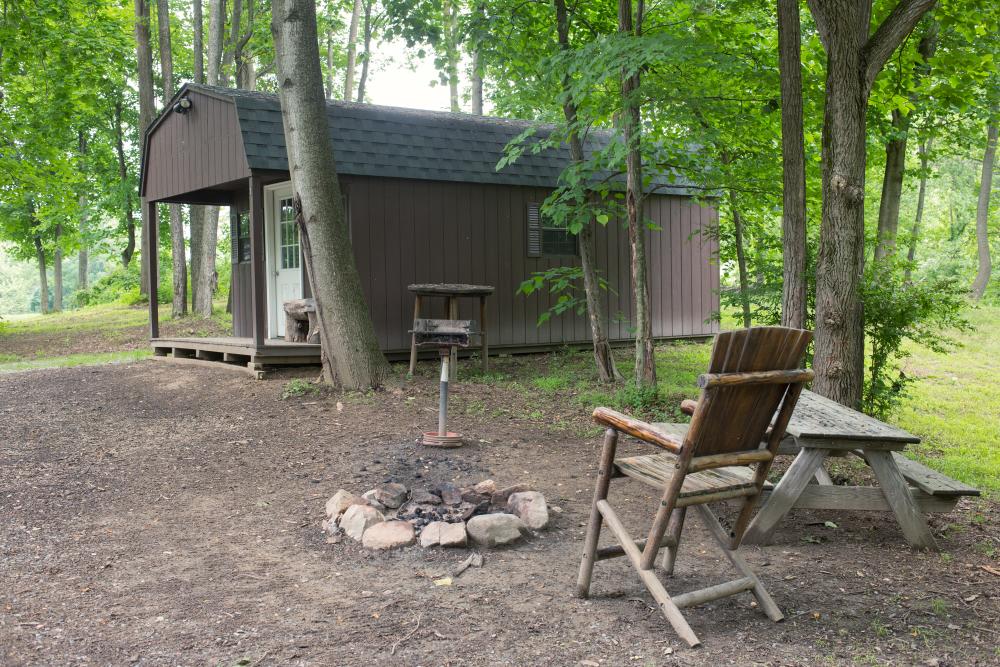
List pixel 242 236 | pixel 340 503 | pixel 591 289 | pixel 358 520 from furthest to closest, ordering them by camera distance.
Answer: pixel 242 236
pixel 591 289
pixel 340 503
pixel 358 520

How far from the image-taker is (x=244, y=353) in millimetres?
10164

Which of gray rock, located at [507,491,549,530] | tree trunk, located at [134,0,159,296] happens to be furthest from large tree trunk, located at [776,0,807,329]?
tree trunk, located at [134,0,159,296]

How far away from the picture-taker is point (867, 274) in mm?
6656

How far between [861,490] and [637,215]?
4.38 metres

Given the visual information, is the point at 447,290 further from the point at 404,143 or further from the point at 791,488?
the point at 791,488

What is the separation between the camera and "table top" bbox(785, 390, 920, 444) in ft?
13.5

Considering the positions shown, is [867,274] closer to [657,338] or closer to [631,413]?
[631,413]

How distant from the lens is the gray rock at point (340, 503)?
474 cm

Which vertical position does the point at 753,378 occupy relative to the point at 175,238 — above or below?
below

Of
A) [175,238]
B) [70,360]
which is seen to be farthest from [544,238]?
[175,238]

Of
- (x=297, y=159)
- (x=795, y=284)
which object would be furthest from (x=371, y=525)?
(x=297, y=159)

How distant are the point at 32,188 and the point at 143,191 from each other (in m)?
6.65

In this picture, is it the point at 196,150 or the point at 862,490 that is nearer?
the point at 862,490

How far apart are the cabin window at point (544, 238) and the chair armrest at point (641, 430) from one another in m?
8.99
